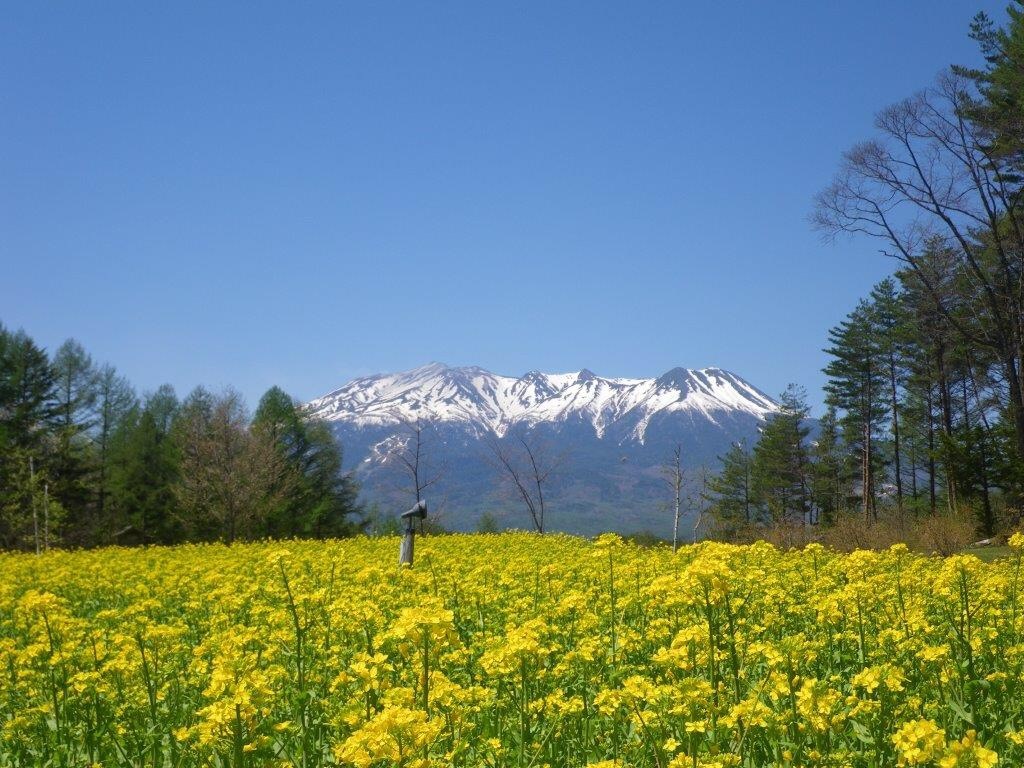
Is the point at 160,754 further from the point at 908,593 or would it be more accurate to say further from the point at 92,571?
the point at 92,571

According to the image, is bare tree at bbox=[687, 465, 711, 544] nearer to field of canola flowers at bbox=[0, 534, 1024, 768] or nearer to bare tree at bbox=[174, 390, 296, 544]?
field of canola flowers at bbox=[0, 534, 1024, 768]

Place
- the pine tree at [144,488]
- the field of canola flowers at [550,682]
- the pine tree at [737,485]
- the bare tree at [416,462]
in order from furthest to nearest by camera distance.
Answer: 1. the pine tree at [737,485]
2. the pine tree at [144,488]
3. the bare tree at [416,462]
4. the field of canola flowers at [550,682]

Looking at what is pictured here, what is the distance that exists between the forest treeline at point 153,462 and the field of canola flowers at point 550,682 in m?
26.7

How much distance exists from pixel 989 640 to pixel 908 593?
1252 millimetres

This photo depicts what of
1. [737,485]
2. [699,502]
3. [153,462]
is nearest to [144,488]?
[153,462]

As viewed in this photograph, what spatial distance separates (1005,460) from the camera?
29.0 m

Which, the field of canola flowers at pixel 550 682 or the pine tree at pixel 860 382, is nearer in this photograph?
the field of canola flowers at pixel 550 682

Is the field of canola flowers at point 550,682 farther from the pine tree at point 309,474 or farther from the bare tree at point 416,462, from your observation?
the pine tree at point 309,474

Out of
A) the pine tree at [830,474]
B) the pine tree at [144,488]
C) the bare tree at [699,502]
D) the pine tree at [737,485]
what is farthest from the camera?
the pine tree at [737,485]

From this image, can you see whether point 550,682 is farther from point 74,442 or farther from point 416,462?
point 74,442

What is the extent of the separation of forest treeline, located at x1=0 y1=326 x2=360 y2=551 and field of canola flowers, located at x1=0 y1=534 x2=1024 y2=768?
2674 centimetres

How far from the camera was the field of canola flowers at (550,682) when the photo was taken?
3.17m

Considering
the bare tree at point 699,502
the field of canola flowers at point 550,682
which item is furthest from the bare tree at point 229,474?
the field of canola flowers at point 550,682

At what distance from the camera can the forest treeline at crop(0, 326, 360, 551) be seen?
33781 millimetres
